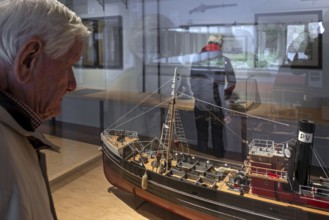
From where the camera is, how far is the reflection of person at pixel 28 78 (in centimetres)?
42

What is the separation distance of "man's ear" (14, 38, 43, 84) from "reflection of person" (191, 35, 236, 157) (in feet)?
3.64

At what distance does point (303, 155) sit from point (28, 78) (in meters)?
0.81

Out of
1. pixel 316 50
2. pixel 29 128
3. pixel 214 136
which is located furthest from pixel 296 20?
pixel 29 128

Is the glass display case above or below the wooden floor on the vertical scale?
above

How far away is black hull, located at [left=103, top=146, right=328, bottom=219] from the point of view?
100 centimetres

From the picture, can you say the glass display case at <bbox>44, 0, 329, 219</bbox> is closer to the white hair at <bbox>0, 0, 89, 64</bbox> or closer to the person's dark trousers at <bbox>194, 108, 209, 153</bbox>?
the person's dark trousers at <bbox>194, 108, 209, 153</bbox>

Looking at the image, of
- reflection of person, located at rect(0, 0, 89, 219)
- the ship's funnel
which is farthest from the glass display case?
reflection of person, located at rect(0, 0, 89, 219)

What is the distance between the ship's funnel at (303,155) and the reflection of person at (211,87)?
52 cm

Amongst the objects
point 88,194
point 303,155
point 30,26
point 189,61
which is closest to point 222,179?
point 303,155

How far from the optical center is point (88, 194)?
1607 millimetres

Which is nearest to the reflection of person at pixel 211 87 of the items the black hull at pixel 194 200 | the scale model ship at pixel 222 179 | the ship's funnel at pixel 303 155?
the scale model ship at pixel 222 179

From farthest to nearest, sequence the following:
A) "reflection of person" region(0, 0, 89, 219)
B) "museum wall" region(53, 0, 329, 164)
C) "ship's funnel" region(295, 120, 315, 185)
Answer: "museum wall" region(53, 0, 329, 164) < "ship's funnel" region(295, 120, 315, 185) < "reflection of person" region(0, 0, 89, 219)

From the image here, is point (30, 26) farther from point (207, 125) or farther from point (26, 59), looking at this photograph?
point (207, 125)

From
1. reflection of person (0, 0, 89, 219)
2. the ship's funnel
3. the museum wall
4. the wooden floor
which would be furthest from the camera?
the museum wall
